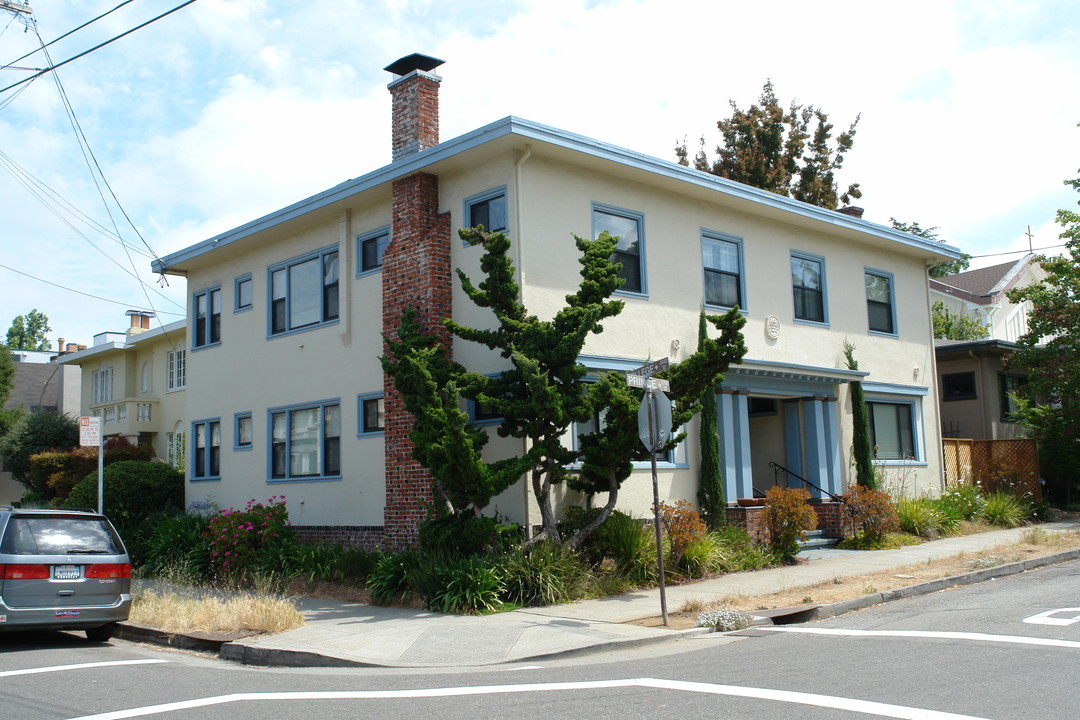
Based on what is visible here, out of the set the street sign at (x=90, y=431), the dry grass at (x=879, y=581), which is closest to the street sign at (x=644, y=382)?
the dry grass at (x=879, y=581)

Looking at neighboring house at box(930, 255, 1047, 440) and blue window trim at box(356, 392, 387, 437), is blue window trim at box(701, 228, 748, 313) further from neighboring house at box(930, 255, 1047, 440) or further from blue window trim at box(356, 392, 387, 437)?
neighboring house at box(930, 255, 1047, 440)

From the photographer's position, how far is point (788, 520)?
15.7 metres

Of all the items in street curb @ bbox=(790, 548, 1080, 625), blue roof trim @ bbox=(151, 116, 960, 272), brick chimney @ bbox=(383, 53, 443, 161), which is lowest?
street curb @ bbox=(790, 548, 1080, 625)

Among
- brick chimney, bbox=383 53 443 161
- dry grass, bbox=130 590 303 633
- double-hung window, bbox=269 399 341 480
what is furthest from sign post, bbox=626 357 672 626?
double-hung window, bbox=269 399 341 480

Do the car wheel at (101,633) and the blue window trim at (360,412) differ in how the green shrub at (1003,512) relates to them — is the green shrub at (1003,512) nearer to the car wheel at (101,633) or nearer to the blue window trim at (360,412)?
the blue window trim at (360,412)

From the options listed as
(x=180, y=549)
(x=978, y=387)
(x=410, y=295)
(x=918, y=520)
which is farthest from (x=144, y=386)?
(x=978, y=387)

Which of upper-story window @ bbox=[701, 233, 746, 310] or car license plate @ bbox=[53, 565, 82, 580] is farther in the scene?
upper-story window @ bbox=[701, 233, 746, 310]

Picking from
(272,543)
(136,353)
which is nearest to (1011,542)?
(272,543)

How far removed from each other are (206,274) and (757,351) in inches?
488

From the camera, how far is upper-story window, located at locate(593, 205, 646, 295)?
51.6ft

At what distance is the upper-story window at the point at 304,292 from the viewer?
Result: 713 inches

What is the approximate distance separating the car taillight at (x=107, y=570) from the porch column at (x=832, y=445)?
41.3 feet

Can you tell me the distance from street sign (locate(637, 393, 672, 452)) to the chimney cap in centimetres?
858

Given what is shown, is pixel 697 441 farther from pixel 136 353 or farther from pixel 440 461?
pixel 136 353
